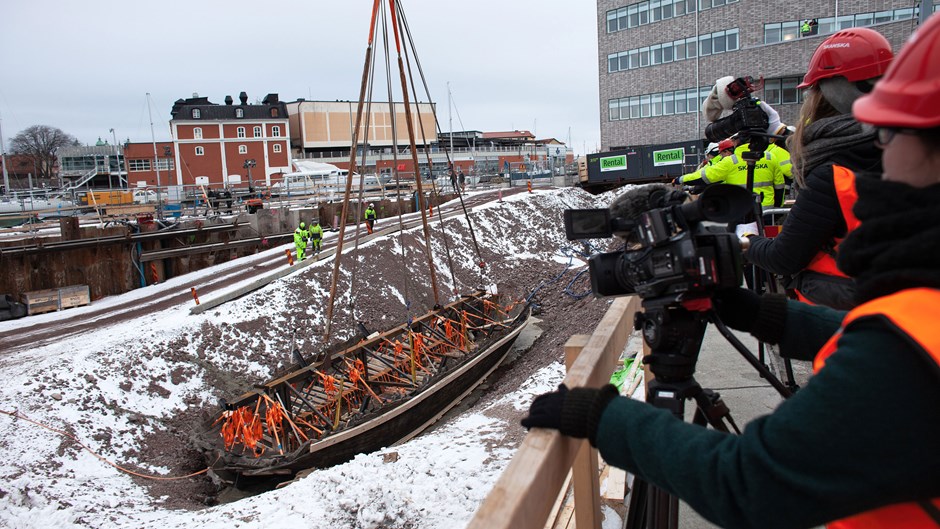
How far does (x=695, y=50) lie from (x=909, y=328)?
42.7 metres

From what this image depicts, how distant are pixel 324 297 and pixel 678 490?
54.1ft

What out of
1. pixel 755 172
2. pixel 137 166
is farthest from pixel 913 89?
pixel 137 166

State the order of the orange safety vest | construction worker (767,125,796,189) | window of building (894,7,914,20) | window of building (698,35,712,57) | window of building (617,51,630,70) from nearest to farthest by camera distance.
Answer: the orange safety vest < construction worker (767,125,796,189) < window of building (894,7,914,20) < window of building (698,35,712,57) < window of building (617,51,630,70)

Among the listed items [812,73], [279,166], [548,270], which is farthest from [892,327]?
[279,166]

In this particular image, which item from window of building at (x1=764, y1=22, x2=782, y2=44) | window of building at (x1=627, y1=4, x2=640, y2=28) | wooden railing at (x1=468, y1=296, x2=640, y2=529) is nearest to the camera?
wooden railing at (x1=468, y1=296, x2=640, y2=529)

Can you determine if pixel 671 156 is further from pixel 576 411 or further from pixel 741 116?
pixel 576 411

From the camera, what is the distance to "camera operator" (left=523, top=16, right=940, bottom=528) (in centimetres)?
102

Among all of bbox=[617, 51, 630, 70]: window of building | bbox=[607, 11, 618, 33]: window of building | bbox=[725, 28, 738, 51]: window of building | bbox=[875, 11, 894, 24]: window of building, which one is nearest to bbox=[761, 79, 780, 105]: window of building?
bbox=[725, 28, 738, 51]: window of building

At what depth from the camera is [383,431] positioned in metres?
9.31

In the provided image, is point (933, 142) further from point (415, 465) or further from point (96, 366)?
point (96, 366)

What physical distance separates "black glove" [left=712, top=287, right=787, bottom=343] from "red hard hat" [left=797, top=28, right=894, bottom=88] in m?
1.47

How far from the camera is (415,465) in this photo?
583cm

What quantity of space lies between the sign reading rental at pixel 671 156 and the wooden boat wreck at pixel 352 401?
1962 centimetres

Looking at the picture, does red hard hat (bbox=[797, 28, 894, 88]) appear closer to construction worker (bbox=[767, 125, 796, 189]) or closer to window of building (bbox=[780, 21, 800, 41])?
construction worker (bbox=[767, 125, 796, 189])
